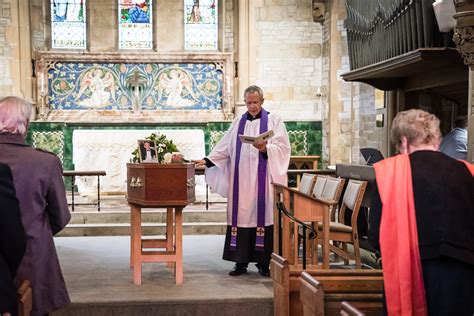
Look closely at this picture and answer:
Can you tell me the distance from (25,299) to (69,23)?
1088 cm

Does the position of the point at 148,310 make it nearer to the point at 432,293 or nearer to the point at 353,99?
the point at 432,293

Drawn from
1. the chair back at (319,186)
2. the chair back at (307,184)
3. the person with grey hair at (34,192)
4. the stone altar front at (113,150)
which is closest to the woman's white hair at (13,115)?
the person with grey hair at (34,192)

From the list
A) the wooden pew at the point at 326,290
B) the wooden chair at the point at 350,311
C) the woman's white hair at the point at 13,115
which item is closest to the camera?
the wooden chair at the point at 350,311

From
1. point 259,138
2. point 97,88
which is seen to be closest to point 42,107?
point 97,88

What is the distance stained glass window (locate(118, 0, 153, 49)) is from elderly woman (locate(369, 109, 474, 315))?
35.9 ft

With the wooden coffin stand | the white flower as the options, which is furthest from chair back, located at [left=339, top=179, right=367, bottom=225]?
the white flower

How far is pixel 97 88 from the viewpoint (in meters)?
13.3

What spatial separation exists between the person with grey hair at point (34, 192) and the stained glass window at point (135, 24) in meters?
10.1

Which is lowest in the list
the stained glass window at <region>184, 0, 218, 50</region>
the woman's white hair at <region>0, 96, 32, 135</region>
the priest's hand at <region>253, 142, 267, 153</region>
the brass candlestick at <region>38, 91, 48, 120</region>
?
the priest's hand at <region>253, 142, 267, 153</region>

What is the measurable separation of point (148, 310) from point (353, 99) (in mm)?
6762

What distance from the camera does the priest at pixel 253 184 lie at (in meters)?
6.29

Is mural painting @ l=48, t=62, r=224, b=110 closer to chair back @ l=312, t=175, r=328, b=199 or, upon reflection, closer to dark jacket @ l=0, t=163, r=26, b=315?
chair back @ l=312, t=175, r=328, b=199

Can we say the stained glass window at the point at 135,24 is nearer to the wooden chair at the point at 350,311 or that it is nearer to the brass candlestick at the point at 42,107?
the brass candlestick at the point at 42,107

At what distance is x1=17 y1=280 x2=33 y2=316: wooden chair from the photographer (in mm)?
3285
